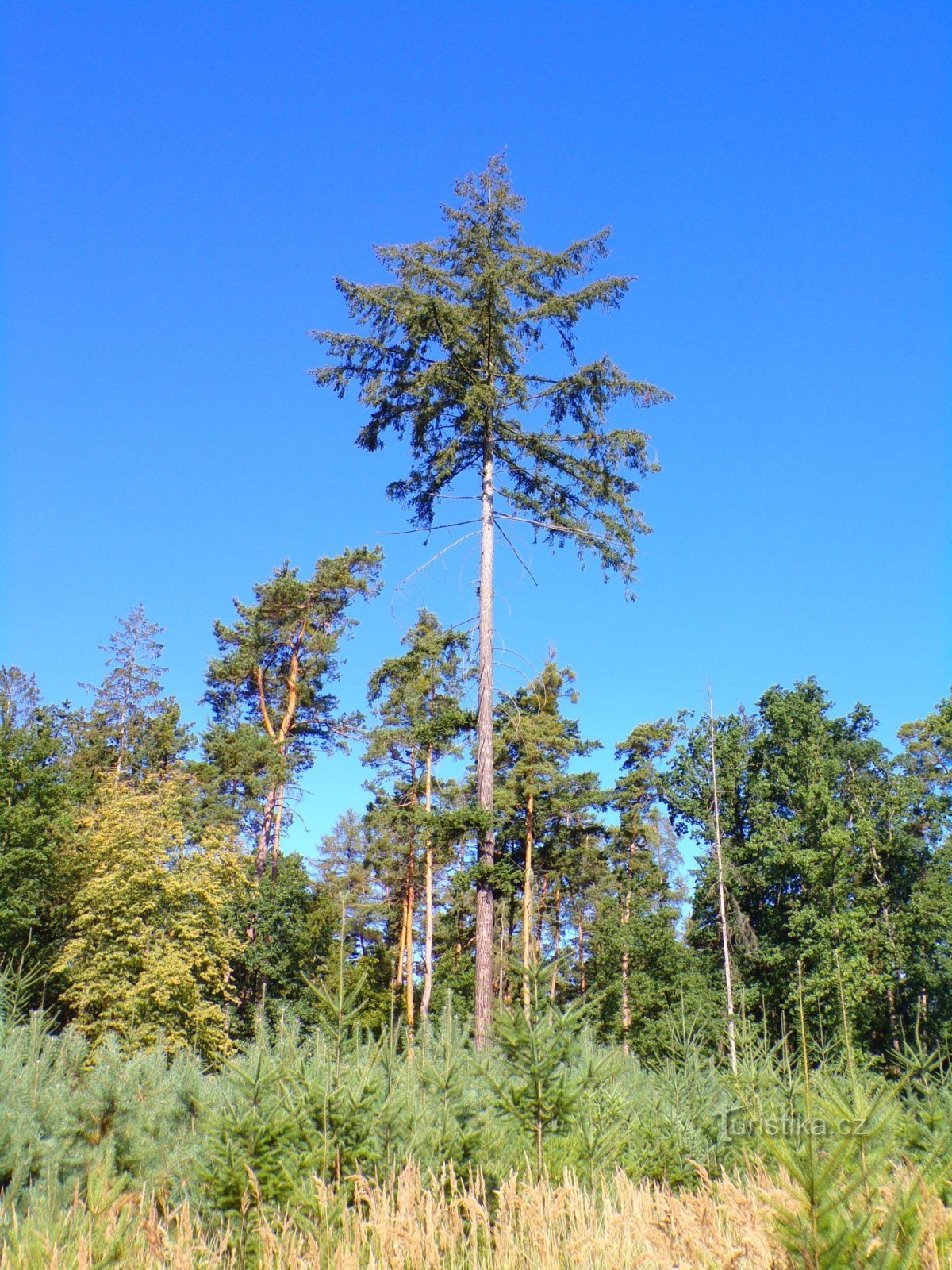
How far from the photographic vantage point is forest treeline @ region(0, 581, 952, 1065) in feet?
84.3

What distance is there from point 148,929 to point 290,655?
13157mm

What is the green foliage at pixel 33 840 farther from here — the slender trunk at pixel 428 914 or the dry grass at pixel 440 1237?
the dry grass at pixel 440 1237

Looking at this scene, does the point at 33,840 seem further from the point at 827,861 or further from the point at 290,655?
the point at 827,861

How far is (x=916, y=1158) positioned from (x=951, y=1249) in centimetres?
444

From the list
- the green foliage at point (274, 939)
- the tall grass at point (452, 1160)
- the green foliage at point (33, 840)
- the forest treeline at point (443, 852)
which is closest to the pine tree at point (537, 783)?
the forest treeline at point (443, 852)

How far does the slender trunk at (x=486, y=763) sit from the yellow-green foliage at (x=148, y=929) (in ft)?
37.8

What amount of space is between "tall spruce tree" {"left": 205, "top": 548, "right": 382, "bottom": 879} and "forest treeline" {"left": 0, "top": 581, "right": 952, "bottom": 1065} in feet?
0.33

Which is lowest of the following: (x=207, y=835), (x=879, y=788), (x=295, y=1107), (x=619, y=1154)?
(x=619, y=1154)

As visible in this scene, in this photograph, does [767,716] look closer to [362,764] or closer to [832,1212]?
[362,764]

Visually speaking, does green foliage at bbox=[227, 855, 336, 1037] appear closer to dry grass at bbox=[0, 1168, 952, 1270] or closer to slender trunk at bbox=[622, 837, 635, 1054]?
slender trunk at bbox=[622, 837, 635, 1054]

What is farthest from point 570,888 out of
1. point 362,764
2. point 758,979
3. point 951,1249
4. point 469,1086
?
point 951,1249

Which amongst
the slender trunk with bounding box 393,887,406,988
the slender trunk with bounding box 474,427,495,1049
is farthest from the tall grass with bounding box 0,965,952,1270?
the slender trunk with bounding box 393,887,406,988

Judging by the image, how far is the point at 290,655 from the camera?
3497cm

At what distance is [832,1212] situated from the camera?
2.45m
